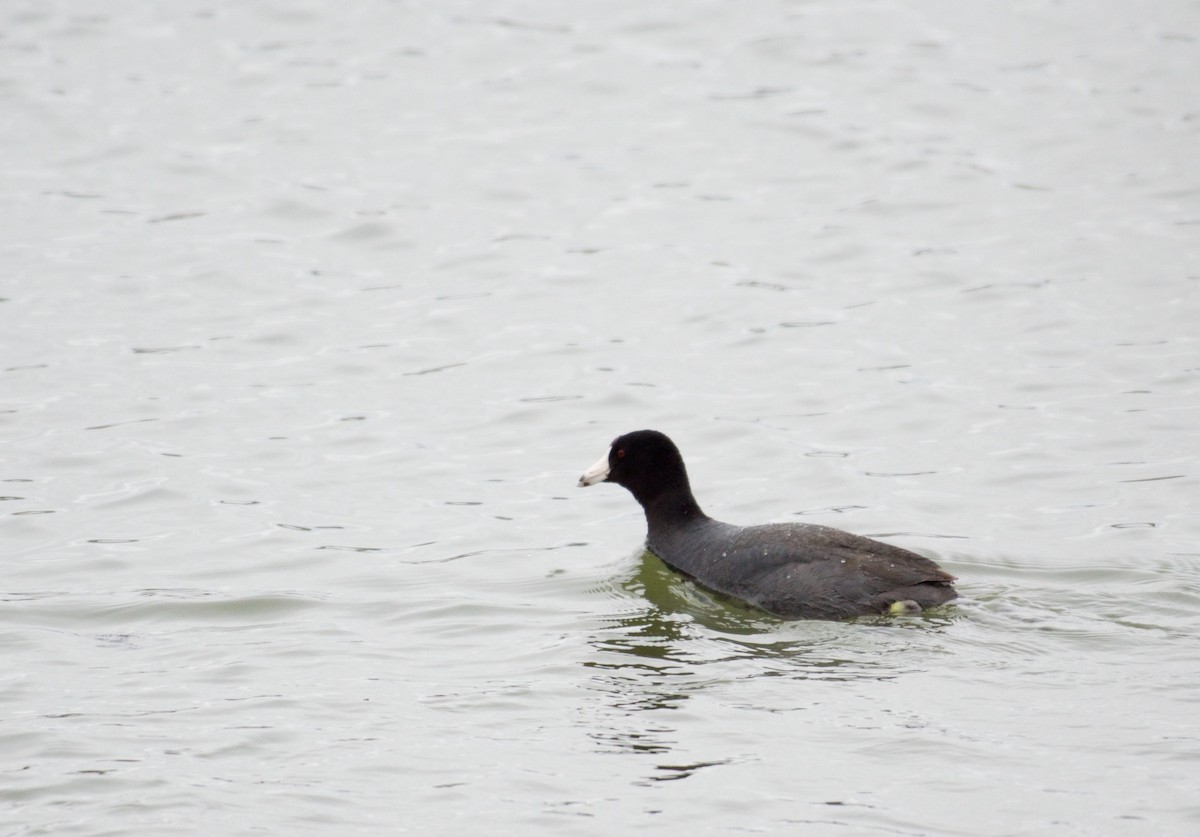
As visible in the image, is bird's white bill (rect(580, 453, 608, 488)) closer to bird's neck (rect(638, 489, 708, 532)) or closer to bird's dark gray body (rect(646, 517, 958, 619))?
bird's neck (rect(638, 489, 708, 532))

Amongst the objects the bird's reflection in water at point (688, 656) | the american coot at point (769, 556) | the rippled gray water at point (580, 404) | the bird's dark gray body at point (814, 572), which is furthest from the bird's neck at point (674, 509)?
the bird's reflection in water at point (688, 656)

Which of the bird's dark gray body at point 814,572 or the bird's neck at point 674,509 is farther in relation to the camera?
the bird's neck at point 674,509

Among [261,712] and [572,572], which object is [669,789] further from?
[572,572]

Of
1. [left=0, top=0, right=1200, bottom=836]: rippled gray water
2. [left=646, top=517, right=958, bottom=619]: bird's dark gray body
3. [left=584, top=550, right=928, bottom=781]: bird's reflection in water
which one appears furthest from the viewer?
[left=646, top=517, right=958, bottom=619]: bird's dark gray body

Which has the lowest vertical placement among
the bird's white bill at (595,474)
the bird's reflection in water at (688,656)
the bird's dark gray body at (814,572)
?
the bird's reflection in water at (688,656)

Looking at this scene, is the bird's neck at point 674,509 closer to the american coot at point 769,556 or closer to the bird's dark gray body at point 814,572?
the american coot at point 769,556

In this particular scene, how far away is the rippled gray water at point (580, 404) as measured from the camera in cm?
770

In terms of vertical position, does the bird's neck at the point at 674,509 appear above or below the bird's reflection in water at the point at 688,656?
above

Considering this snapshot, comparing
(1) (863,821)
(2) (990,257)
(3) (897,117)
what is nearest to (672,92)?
(3) (897,117)

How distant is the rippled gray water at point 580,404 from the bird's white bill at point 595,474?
553 mm

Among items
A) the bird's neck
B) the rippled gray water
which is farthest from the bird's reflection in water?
the bird's neck

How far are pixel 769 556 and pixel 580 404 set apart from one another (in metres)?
4.43

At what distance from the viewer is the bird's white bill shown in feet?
35.3

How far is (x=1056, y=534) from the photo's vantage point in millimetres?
10852
